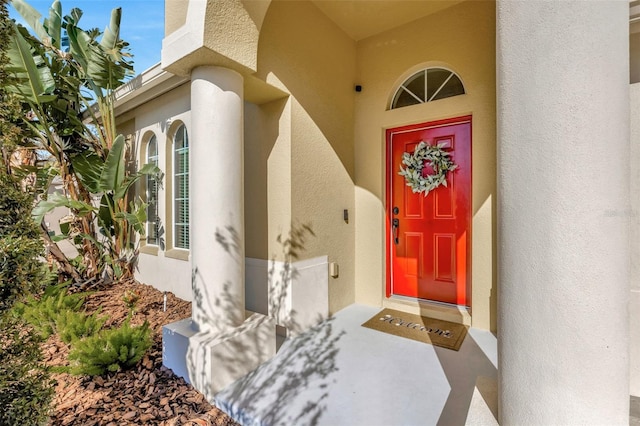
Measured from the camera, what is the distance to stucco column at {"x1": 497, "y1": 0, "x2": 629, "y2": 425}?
4.13 ft

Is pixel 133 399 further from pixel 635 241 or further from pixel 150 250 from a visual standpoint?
pixel 635 241

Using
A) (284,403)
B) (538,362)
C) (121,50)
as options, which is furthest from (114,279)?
(538,362)

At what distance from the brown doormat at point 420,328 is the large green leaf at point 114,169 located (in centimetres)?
452

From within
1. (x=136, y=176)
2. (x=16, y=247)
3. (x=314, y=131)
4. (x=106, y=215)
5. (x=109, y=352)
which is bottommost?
(x=109, y=352)

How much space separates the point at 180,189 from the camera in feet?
17.5

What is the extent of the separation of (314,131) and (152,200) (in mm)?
3642

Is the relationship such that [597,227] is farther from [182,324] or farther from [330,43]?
[330,43]

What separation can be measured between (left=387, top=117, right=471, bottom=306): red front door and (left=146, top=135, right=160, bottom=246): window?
426cm

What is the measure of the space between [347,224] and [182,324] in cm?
266

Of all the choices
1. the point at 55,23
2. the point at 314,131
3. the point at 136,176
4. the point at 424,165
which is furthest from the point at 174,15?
the point at 424,165

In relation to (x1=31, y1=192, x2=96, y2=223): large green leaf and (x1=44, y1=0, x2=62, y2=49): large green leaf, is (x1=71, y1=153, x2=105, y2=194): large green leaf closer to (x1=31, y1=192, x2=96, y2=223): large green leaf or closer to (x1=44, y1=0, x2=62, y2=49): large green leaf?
(x1=31, y1=192, x2=96, y2=223): large green leaf

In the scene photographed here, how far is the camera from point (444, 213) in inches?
170

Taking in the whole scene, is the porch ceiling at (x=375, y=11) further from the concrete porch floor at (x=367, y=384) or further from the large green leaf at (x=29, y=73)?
the concrete porch floor at (x=367, y=384)

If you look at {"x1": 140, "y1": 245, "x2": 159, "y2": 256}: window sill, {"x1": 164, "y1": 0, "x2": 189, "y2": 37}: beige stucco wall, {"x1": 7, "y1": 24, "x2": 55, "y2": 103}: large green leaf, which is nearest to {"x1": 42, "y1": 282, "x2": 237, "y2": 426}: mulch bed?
{"x1": 140, "y1": 245, "x2": 159, "y2": 256}: window sill
